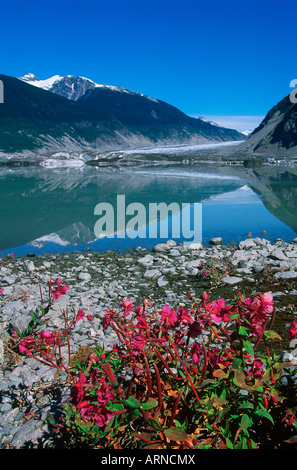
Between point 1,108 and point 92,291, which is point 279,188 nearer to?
point 92,291

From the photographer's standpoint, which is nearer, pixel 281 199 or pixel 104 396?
pixel 104 396

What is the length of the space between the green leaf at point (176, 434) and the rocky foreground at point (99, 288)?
94 cm

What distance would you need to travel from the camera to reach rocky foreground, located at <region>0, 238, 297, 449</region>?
259 centimetres

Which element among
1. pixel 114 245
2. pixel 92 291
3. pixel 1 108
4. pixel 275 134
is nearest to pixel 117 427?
pixel 92 291

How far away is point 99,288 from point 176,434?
13.0 ft

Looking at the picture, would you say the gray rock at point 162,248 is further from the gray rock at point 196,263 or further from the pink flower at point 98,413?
the pink flower at point 98,413

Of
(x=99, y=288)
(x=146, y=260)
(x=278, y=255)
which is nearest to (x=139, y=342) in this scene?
(x=99, y=288)

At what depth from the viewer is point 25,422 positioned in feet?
7.82

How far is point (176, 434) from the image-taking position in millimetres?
1583

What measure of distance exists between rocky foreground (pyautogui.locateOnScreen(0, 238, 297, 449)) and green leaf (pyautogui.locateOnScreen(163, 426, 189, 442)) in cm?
94

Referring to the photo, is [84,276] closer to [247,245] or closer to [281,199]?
[247,245]

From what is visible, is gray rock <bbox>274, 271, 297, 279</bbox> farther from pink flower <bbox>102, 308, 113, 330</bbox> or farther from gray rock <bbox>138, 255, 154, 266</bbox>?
pink flower <bbox>102, 308, 113, 330</bbox>

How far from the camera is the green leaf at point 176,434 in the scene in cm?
157

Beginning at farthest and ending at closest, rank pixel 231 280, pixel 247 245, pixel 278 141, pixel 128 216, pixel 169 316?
1. pixel 278 141
2. pixel 128 216
3. pixel 247 245
4. pixel 231 280
5. pixel 169 316
